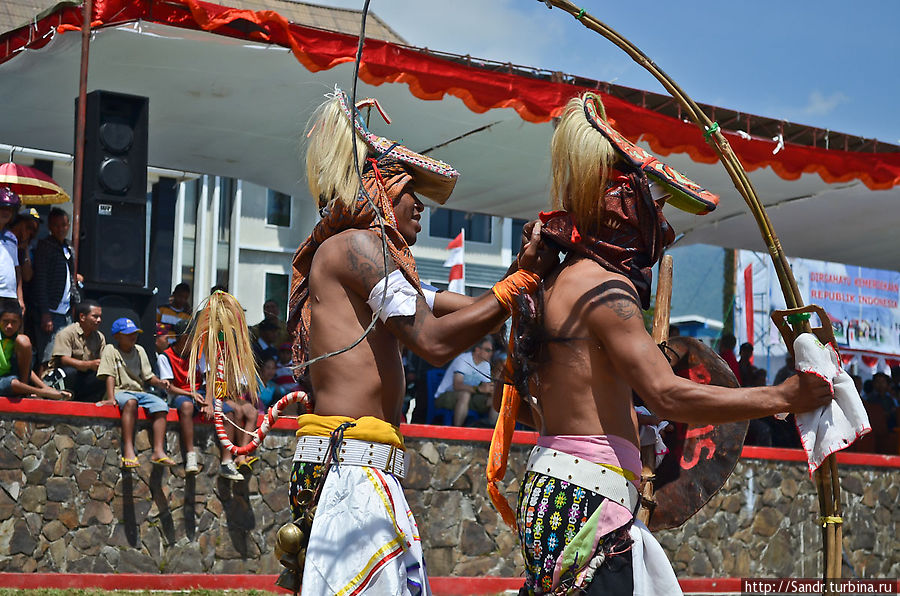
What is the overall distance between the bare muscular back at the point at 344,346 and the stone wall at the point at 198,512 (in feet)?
16.3

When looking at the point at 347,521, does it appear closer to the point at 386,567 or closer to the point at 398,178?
the point at 386,567

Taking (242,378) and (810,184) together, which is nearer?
(242,378)

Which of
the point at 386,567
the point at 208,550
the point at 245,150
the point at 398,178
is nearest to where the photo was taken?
the point at 386,567

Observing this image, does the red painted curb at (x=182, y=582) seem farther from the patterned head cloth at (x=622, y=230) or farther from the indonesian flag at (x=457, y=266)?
the patterned head cloth at (x=622, y=230)

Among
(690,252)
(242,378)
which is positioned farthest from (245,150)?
(690,252)

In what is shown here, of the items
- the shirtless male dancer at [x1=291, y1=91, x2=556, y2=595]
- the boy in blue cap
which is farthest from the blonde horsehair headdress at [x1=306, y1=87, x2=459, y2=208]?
the boy in blue cap

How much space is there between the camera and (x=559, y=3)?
320 cm

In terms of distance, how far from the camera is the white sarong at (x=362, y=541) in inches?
135

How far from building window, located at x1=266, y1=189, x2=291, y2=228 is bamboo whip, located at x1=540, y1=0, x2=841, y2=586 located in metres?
25.0

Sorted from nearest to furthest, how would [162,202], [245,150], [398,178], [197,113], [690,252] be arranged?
1. [398,178]
2. [197,113]
3. [245,150]
4. [162,202]
5. [690,252]

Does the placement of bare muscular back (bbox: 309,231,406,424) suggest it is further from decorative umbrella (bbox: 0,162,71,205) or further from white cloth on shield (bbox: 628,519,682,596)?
decorative umbrella (bbox: 0,162,71,205)

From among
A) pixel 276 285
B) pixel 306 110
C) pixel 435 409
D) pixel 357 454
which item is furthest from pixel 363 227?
pixel 276 285

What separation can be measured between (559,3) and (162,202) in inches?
589

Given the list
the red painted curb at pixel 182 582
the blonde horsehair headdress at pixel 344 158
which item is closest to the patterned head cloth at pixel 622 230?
the blonde horsehair headdress at pixel 344 158
